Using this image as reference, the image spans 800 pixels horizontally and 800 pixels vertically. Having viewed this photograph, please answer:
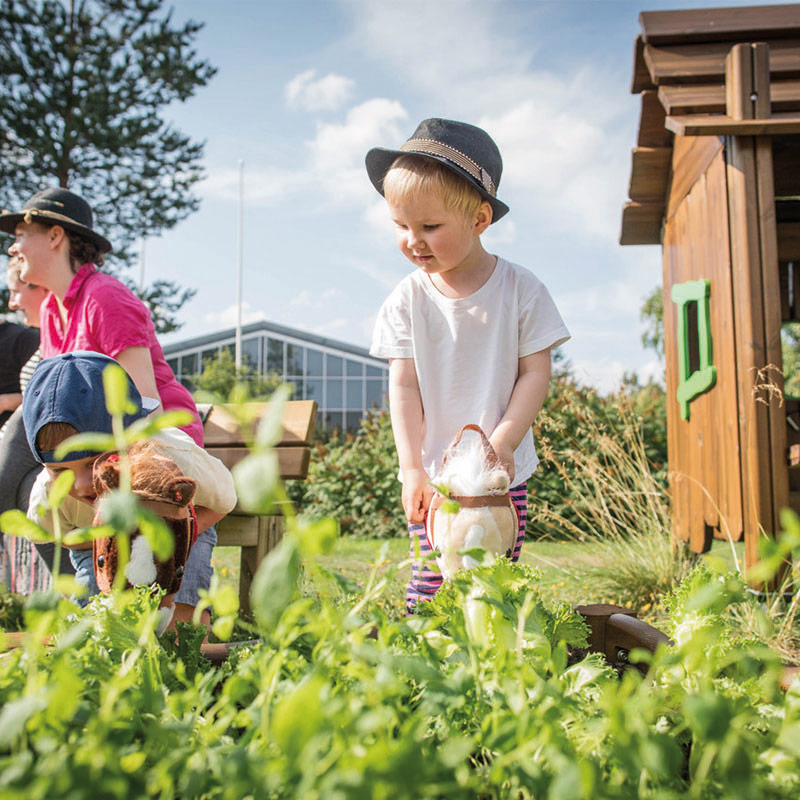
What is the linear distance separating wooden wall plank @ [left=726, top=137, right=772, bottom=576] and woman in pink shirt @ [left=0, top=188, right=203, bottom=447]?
103 inches

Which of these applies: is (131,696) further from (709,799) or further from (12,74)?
(12,74)

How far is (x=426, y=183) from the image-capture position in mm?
1701

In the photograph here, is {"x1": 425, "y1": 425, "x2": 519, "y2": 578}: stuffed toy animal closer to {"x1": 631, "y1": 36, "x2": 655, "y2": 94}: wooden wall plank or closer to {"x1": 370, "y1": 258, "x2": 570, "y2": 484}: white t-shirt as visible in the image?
{"x1": 370, "y1": 258, "x2": 570, "y2": 484}: white t-shirt

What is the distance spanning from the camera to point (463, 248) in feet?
5.89

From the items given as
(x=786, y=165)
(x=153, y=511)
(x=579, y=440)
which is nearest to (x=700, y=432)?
(x=786, y=165)

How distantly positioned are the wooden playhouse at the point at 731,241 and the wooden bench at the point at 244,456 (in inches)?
78.7

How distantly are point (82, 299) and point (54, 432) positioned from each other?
5.09ft

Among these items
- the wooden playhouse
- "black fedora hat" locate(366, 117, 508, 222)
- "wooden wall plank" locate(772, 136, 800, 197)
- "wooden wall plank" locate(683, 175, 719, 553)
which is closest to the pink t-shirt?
"black fedora hat" locate(366, 117, 508, 222)

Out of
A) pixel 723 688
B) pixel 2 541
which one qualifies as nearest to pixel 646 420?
pixel 2 541

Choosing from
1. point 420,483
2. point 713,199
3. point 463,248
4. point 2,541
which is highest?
point 713,199

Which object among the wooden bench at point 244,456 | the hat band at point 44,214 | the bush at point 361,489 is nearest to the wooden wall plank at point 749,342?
the wooden bench at point 244,456

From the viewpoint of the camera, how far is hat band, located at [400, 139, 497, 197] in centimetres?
171

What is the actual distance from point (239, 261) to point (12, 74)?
15.7m

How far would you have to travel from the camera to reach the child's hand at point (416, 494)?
146cm
